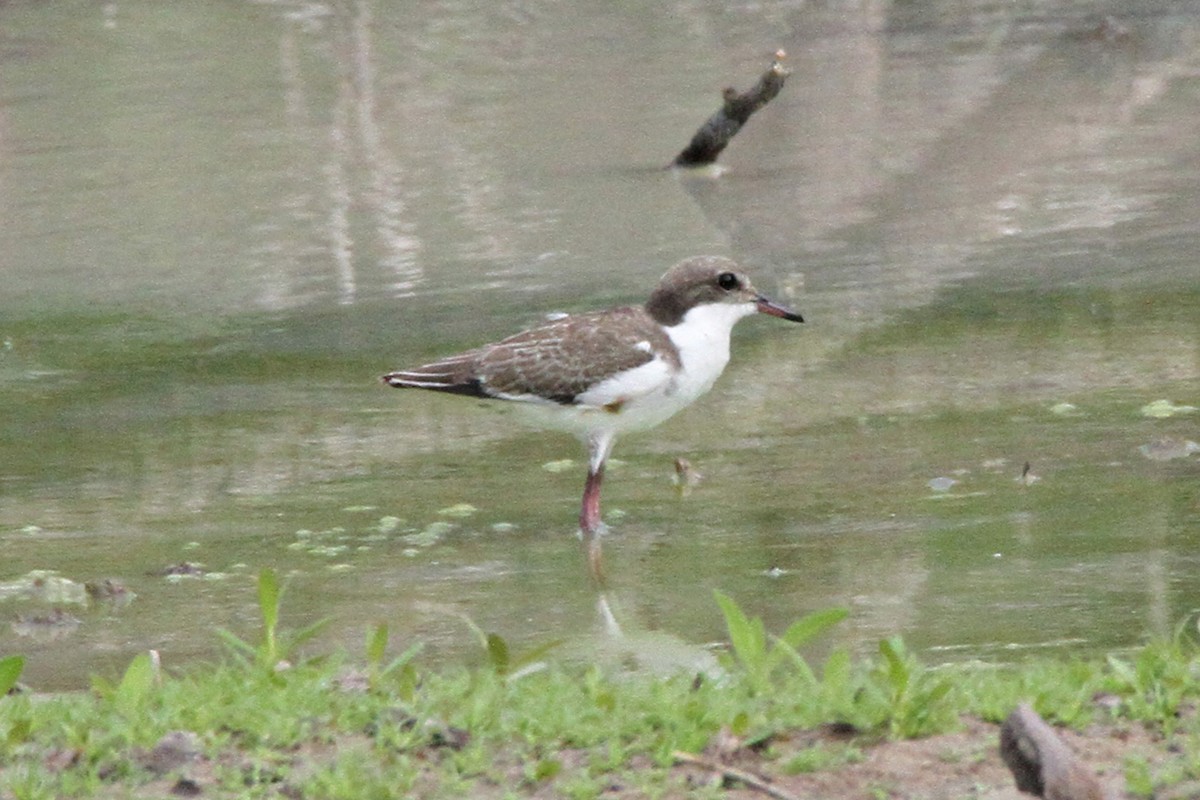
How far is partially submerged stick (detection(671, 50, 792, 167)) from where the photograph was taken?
48.9 ft

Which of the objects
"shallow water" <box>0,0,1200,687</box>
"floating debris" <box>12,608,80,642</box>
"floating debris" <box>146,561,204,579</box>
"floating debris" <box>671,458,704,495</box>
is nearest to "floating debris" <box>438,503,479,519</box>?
"shallow water" <box>0,0,1200,687</box>

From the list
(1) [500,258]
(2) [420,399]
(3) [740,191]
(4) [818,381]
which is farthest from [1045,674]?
(3) [740,191]

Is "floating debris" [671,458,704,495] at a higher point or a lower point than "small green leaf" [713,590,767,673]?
lower

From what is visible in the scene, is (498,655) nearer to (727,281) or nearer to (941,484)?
(941,484)

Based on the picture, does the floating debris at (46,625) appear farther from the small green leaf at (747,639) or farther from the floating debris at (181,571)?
the small green leaf at (747,639)

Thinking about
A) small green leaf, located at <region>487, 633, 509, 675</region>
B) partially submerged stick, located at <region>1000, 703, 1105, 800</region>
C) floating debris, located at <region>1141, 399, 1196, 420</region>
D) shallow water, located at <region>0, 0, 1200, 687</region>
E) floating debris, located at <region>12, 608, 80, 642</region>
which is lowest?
shallow water, located at <region>0, 0, 1200, 687</region>

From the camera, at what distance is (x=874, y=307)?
12.1 metres

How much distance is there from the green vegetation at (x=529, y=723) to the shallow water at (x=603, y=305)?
1015 mm

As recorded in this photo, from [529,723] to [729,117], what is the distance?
414 inches

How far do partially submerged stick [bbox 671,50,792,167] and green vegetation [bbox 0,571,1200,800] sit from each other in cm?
921

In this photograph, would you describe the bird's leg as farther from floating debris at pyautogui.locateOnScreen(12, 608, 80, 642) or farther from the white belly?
floating debris at pyautogui.locateOnScreen(12, 608, 80, 642)

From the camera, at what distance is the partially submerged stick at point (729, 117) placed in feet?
48.9

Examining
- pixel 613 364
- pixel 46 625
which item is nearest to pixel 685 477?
pixel 613 364

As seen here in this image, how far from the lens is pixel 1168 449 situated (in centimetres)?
906
